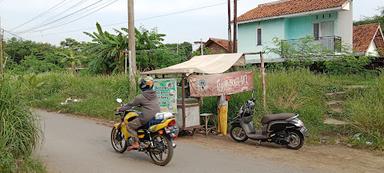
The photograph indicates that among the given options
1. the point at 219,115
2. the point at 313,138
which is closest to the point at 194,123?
the point at 219,115

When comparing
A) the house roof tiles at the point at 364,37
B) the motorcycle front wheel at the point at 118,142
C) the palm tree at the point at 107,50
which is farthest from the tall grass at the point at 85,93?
the house roof tiles at the point at 364,37

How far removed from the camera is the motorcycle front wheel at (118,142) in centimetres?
886

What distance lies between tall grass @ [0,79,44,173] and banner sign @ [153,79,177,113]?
4566 millimetres

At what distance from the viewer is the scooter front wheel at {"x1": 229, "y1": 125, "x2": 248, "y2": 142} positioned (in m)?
10.2

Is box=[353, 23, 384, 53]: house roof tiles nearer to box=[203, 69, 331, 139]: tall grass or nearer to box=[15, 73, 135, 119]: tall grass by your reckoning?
box=[203, 69, 331, 139]: tall grass

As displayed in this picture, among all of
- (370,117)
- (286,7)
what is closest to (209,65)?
(370,117)

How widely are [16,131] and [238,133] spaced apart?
555 cm

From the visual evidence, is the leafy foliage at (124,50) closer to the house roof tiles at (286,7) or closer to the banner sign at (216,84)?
the house roof tiles at (286,7)

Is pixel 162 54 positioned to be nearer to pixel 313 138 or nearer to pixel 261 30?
pixel 261 30

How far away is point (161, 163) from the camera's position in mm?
7723

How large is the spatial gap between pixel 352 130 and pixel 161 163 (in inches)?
204

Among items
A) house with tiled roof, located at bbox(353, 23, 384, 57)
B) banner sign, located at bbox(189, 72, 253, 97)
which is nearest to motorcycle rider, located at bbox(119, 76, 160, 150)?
banner sign, located at bbox(189, 72, 253, 97)

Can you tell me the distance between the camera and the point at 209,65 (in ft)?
38.4

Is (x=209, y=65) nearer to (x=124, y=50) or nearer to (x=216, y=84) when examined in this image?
(x=216, y=84)
